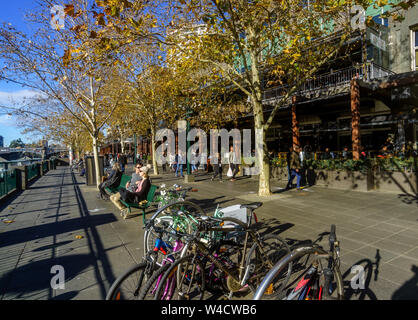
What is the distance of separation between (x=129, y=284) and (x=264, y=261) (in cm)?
177

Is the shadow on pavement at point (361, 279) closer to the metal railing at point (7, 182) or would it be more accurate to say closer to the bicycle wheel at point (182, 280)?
the bicycle wheel at point (182, 280)

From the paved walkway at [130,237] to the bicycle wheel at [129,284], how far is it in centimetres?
104

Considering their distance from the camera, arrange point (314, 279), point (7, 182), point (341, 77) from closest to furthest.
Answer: point (314, 279) < point (7, 182) < point (341, 77)

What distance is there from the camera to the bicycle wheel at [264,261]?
3297mm

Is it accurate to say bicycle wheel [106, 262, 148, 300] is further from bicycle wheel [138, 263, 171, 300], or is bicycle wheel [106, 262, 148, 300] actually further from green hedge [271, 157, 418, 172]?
green hedge [271, 157, 418, 172]

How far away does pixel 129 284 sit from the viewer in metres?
2.58

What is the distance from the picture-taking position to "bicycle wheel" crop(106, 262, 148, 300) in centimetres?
245

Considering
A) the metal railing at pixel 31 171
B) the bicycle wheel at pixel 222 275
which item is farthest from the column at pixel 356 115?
the metal railing at pixel 31 171

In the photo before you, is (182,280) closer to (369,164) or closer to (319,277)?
(319,277)

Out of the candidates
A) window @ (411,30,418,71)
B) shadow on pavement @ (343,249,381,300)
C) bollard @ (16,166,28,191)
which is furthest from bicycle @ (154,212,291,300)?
window @ (411,30,418,71)

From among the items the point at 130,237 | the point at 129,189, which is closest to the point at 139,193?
the point at 129,189

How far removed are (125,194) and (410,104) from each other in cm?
1731
